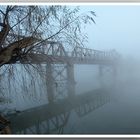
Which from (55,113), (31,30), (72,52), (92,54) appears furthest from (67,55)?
(55,113)

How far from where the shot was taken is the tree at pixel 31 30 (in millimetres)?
1720

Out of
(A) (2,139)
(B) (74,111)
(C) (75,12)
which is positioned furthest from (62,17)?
(A) (2,139)

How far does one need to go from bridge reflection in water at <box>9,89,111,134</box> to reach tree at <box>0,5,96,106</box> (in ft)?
0.66

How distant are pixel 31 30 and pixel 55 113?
0.57 metres

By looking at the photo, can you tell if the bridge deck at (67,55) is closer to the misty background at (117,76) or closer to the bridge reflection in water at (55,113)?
the misty background at (117,76)

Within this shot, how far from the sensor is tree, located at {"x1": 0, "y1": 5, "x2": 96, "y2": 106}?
1.72 metres

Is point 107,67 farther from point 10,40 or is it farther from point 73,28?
point 10,40

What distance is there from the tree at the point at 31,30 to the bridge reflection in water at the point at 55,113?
201 millimetres

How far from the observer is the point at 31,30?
1.77 m

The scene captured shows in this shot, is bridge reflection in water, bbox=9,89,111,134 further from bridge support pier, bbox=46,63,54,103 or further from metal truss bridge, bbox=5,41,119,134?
bridge support pier, bbox=46,63,54,103

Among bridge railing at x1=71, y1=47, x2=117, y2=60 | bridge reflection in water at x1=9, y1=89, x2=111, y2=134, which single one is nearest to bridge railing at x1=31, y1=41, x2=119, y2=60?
bridge railing at x1=71, y1=47, x2=117, y2=60

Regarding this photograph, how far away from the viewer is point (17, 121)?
1.86 metres

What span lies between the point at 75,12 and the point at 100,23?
19 centimetres

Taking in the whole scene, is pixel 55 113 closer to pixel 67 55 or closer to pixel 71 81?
pixel 71 81
